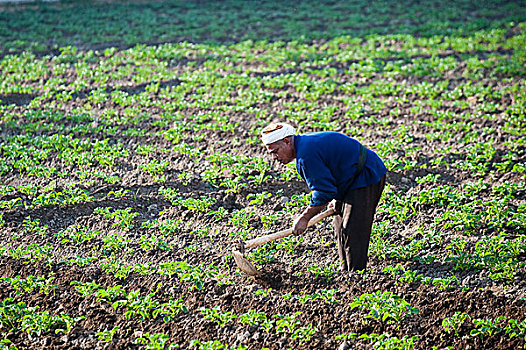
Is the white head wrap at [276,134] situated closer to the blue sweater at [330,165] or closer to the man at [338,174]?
the man at [338,174]

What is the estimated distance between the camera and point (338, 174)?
4598 mm

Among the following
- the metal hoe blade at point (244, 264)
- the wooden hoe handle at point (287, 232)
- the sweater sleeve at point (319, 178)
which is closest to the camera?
the sweater sleeve at point (319, 178)

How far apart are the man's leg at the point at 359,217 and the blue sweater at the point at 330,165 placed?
9 cm

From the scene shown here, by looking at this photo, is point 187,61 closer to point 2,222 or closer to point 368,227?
point 2,222

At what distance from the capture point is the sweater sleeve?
14.5 ft

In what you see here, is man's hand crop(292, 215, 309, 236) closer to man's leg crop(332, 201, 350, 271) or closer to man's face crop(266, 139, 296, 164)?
man's leg crop(332, 201, 350, 271)

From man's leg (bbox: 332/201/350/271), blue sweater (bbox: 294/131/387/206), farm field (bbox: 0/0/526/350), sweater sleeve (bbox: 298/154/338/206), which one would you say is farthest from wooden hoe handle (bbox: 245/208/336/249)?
sweater sleeve (bbox: 298/154/338/206)

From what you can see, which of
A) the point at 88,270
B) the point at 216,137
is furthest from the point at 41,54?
the point at 88,270

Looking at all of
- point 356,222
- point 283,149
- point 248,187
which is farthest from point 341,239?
point 248,187

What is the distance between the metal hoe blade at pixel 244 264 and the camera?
5043 mm

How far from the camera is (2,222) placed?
6.13m

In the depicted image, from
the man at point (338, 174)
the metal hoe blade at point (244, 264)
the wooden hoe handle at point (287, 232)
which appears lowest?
the metal hoe blade at point (244, 264)

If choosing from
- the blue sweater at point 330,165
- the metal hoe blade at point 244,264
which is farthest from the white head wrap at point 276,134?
the metal hoe blade at point 244,264

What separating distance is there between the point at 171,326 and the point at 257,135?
13.1 feet
